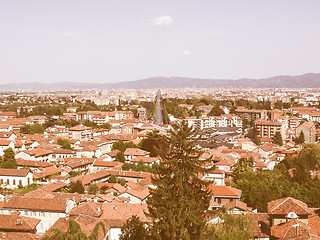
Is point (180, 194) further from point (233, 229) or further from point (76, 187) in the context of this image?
point (76, 187)

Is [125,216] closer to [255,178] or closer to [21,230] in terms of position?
[21,230]

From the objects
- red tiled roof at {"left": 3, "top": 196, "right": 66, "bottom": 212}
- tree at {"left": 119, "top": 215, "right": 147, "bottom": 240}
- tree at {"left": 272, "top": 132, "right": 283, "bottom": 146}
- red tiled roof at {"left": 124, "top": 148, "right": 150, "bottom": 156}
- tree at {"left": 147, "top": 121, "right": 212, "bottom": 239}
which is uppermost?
tree at {"left": 147, "top": 121, "right": 212, "bottom": 239}

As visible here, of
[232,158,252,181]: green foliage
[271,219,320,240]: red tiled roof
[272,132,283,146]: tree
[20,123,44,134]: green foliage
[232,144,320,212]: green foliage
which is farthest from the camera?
[20,123,44,134]: green foliage

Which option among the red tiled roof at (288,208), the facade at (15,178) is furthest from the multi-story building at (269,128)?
the red tiled roof at (288,208)

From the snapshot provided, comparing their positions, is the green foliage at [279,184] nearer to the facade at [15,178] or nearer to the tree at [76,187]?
the tree at [76,187]

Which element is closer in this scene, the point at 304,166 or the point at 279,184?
the point at 279,184

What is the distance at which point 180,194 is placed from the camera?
877 centimetres

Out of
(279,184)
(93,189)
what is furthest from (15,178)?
(279,184)

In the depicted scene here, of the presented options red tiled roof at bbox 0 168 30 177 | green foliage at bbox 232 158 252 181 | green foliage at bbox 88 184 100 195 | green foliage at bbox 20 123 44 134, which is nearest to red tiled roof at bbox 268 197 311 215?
green foliage at bbox 232 158 252 181

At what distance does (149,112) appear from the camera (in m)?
81.7

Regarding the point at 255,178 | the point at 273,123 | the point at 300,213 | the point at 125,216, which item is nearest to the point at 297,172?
the point at 255,178

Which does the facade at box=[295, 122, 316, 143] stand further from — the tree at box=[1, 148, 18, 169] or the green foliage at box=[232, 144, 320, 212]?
the tree at box=[1, 148, 18, 169]

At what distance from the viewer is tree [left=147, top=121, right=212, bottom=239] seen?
8.59 metres

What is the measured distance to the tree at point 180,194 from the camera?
8.59 m
